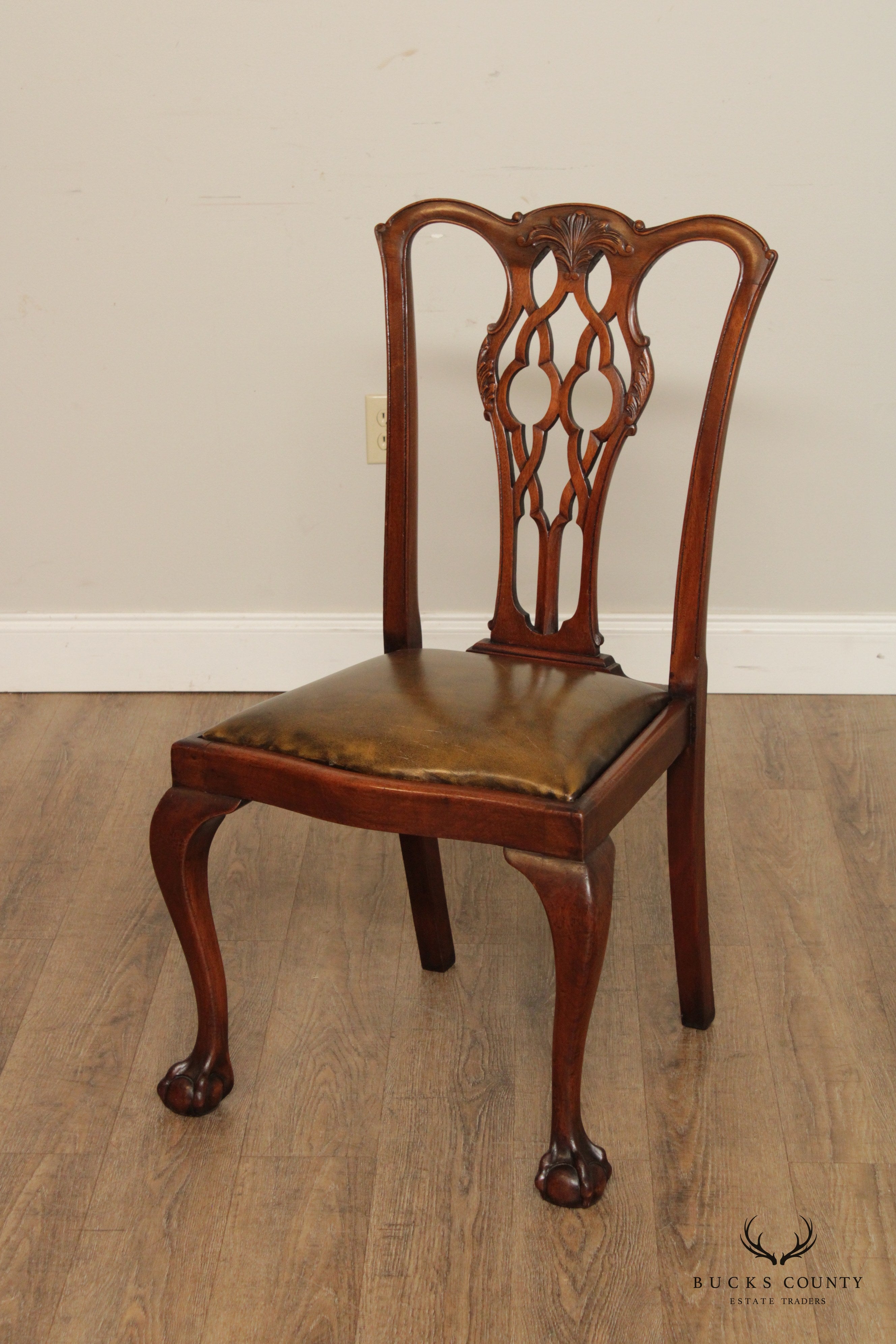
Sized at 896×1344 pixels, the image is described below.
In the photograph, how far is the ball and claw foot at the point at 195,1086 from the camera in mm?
1333

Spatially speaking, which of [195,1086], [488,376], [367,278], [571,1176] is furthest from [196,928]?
[367,278]

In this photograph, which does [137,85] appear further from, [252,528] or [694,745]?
[694,745]

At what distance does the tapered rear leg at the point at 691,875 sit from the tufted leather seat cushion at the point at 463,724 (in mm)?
96

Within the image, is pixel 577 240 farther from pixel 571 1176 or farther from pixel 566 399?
pixel 571 1176

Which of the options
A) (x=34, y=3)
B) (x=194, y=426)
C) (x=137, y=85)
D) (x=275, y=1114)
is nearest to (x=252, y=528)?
(x=194, y=426)

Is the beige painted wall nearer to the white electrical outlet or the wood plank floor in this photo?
the white electrical outlet

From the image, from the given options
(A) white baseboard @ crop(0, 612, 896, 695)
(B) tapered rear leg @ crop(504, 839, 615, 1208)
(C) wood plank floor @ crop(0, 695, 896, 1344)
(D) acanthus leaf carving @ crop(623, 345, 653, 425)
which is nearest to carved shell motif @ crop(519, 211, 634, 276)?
(D) acanthus leaf carving @ crop(623, 345, 653, 425)

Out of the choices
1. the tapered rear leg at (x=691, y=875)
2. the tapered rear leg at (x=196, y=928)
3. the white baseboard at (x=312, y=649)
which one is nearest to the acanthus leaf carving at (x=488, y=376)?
the tapered rear leg at (x=691, y=875)

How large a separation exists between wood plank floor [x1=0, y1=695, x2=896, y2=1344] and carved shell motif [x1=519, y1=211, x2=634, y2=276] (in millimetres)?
851

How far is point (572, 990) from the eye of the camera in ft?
3.77

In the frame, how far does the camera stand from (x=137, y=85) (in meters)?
2.13

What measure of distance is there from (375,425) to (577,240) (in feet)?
3.23

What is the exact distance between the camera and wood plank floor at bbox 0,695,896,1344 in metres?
1.13

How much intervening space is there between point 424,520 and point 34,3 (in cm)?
108
